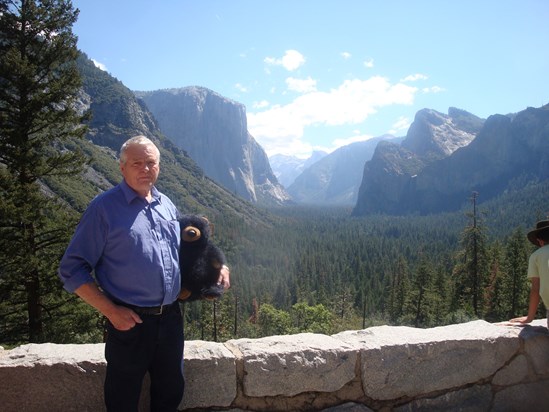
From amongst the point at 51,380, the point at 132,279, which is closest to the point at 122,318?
the point at 132,279

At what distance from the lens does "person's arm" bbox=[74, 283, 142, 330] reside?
2.15 m

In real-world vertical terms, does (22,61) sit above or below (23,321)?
above

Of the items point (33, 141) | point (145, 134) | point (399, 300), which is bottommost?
point (399, 300)

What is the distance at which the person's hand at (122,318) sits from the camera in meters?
2.20

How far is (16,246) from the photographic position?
37.1 feet

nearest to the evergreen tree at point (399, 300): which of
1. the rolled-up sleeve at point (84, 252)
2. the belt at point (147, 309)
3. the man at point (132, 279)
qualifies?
the man at point (132, 279)

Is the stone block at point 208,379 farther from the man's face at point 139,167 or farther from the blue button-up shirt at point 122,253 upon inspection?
the man's face at point 139,167

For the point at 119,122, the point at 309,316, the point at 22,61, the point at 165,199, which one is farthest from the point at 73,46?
the point at 119,122

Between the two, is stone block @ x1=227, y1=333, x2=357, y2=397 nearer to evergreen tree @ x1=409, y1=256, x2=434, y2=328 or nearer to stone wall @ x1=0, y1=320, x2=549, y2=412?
stone wall @ x1=0, y1=320, x2=549, y2=412

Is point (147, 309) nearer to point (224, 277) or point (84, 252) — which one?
point (84, 252)

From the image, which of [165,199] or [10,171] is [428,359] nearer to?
[165,199]

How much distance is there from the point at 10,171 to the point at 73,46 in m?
4.62

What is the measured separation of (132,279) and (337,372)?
171 centimetres

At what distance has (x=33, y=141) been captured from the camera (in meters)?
11.8
